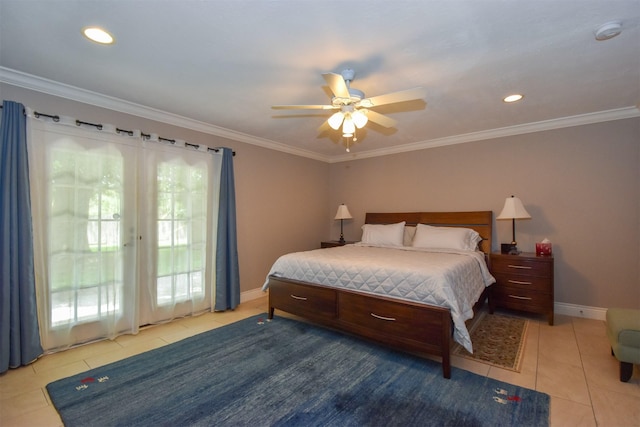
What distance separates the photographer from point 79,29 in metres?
1.86

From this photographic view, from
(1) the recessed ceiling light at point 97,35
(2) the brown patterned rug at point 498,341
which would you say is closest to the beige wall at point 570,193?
(2) the brown patterned rug at point 498,341

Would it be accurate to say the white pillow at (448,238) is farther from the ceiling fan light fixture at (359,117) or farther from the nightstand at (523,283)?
the ceiling fan light fixture at (359,117)

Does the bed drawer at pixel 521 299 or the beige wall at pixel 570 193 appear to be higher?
the beige wall at pixel 570 193

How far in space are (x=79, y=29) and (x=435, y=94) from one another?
2805 millimetres

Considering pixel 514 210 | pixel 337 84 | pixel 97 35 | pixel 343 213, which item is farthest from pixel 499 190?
pixel 97 35

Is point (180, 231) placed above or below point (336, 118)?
below

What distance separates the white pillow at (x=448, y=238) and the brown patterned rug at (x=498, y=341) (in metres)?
0.88

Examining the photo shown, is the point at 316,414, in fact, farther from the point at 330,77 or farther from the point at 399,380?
the point at 330,77

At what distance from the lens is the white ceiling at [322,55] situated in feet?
5.53

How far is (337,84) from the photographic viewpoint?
201 centimetres

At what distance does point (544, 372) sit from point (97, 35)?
4.06 meters

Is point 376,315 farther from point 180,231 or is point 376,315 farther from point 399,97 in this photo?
point 180,231

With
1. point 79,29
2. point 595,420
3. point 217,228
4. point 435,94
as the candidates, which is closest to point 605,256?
point 595,420

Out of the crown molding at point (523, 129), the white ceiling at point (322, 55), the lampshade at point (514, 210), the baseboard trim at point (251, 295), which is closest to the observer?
the white ceiling at point (322, 55)
